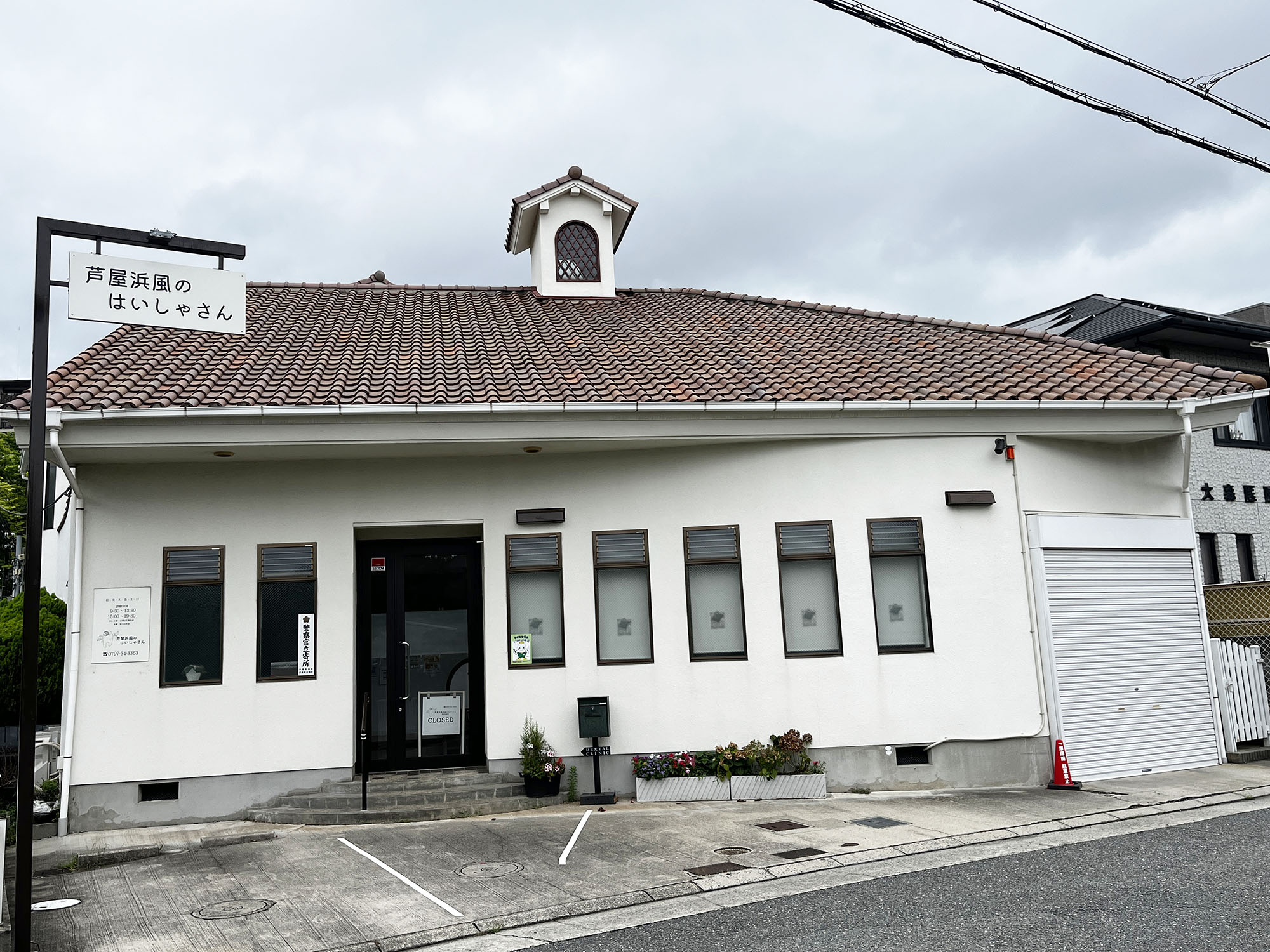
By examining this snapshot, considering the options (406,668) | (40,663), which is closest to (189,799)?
(406,668)

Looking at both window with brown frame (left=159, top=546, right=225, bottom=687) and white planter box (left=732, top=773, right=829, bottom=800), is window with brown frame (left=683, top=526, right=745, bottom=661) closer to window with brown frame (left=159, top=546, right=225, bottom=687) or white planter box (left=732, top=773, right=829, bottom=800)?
white planter box (left=732, top=773, right=829, bottom=800)

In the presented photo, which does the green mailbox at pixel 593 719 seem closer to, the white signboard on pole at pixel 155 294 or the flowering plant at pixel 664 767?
the flowering plant at pixel 664 767

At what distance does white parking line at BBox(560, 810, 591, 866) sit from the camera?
26.2 ft

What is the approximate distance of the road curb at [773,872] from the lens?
20.1 ft

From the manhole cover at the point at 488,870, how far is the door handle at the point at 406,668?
369cm

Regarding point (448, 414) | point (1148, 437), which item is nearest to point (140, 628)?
point (448, 414)

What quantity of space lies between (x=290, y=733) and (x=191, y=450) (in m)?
3.12

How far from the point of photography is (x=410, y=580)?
11.5 m

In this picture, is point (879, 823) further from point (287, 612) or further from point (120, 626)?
point (120, 626)

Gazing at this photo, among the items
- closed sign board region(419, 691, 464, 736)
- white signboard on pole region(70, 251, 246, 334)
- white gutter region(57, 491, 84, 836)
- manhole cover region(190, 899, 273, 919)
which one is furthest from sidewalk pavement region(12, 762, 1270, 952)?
white signboard on pole region(70, 251, 246, 334)

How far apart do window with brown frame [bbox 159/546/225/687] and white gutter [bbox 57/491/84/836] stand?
788 mm

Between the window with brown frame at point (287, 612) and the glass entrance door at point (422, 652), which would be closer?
the window with brown frame at point (287, 612)

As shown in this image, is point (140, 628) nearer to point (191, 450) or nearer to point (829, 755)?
point (191, 450)

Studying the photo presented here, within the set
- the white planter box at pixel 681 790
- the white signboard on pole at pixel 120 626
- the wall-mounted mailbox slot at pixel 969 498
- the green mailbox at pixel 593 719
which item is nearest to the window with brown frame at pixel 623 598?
the green mailbox at pixel 593 719
